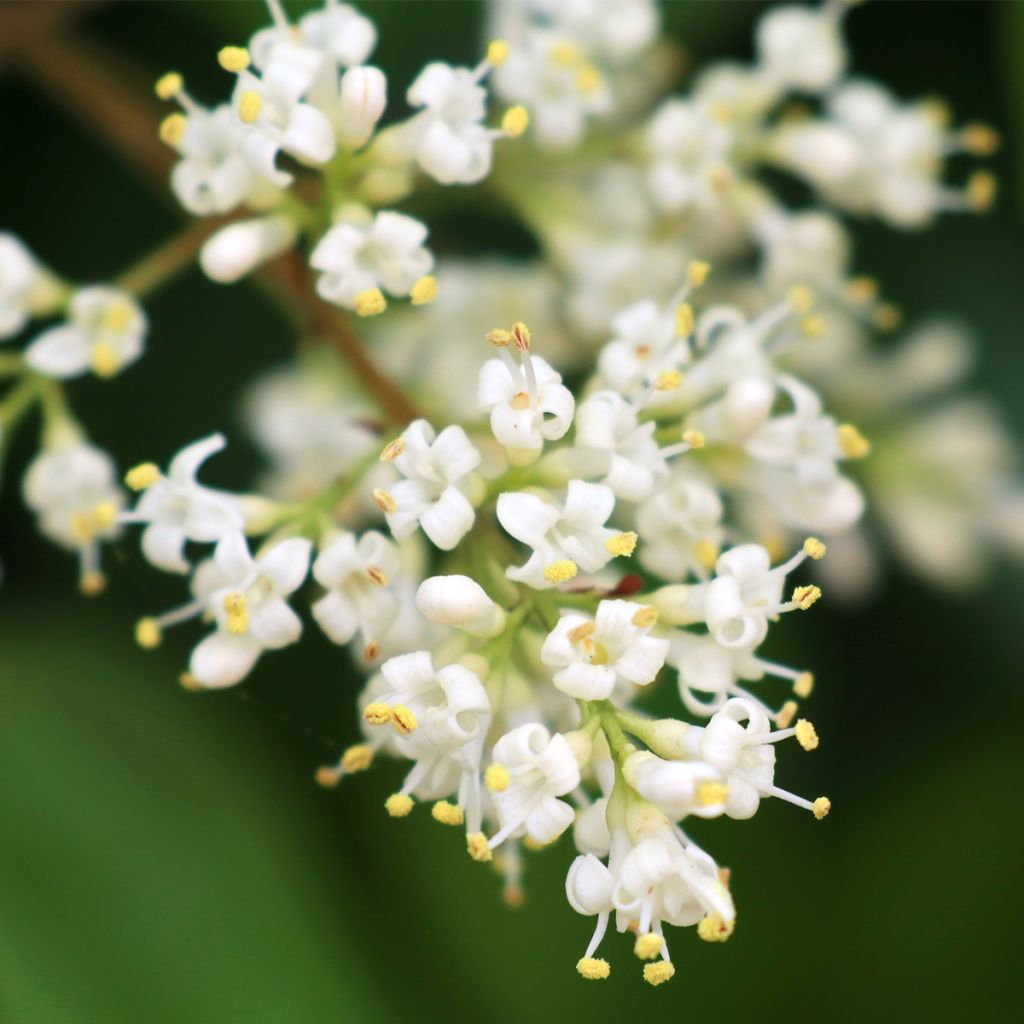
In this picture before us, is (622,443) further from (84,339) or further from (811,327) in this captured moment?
(84,339)

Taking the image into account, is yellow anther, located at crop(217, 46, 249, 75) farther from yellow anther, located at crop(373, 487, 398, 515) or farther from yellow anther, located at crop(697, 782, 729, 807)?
yellow anther, located at crop(697, 782, 729, 807)

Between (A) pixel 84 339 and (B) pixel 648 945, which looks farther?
(A) pixel 84 339

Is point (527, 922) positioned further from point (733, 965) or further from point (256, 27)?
point (256, 27)

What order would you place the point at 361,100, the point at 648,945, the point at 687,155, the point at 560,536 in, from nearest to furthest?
the point at 648,945, the point at 560,536, the point at 361,100, the point at 687,155

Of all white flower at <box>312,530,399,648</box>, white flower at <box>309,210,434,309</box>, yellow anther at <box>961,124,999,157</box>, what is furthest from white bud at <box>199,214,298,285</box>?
yellow anther at <box>961,124,999,157</box>

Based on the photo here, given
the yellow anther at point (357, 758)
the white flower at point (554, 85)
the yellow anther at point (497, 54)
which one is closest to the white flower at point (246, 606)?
the yellow anther at point (357, 758)

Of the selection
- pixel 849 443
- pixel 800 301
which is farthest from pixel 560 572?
pixel 800 301
